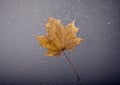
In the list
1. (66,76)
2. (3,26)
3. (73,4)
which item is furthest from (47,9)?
(66,76)

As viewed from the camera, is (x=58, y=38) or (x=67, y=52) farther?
(x=67, y=52)

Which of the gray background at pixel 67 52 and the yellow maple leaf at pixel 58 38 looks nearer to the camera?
the yellow maple leaf at pixel 58 38

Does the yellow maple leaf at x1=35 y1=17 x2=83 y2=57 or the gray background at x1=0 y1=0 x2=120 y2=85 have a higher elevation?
the gray background at x1=0 y1=0 x2=120 y2=85

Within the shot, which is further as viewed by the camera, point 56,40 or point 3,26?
point 3,26

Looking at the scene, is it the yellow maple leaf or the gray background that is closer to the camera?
the yellow maple leaf

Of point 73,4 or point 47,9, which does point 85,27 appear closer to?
point 73,4

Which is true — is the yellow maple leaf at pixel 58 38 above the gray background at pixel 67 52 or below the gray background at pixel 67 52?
below

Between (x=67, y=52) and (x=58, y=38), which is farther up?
(x=67, y=52)

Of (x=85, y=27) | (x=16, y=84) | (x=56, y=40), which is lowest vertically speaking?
(x=56, y=40)
